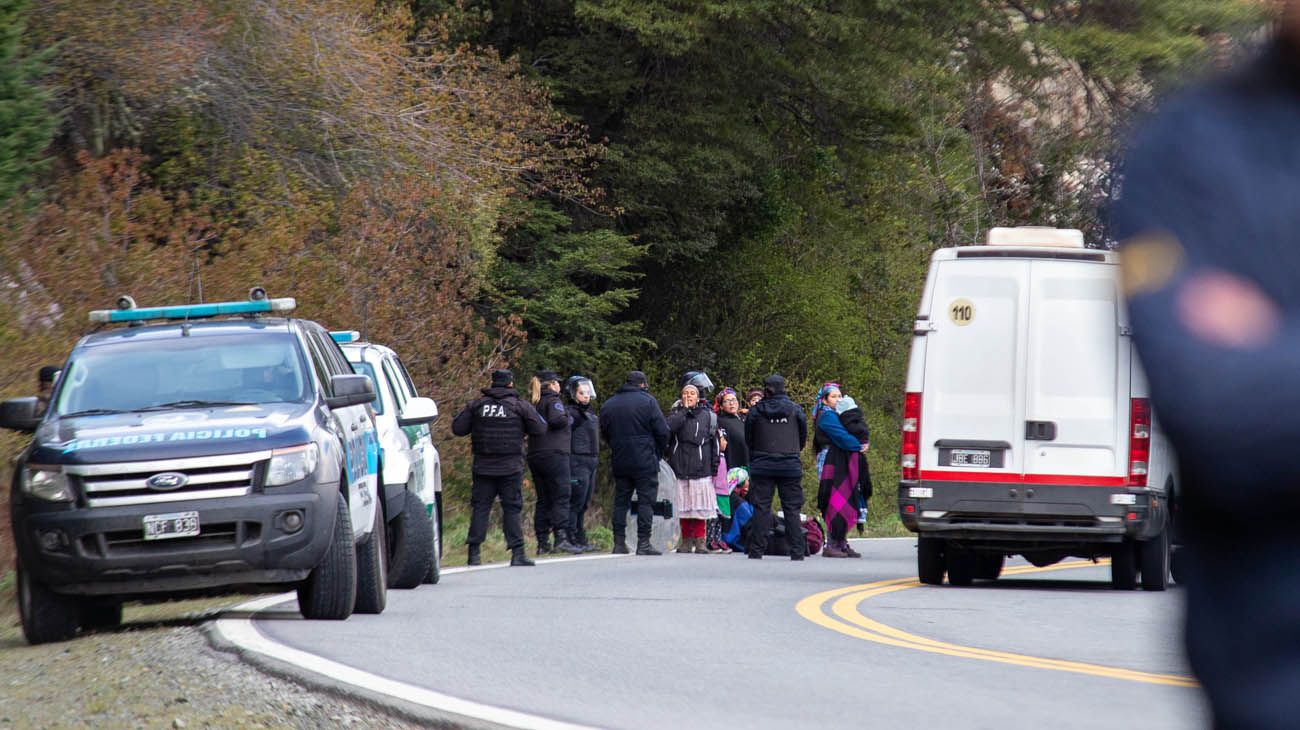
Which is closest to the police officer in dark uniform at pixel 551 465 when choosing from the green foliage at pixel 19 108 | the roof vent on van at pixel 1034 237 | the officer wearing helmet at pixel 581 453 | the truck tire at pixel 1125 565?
the officer wearing helmet at pixel 581 453

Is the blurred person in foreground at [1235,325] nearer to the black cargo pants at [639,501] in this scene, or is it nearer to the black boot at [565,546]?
the black cargo pants at [639,501]

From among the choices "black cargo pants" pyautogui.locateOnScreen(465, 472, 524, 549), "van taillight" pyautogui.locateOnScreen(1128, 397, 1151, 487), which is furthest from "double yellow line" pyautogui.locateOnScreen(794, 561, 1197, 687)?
"black cargo pants" pyautogui.locateOnScreen(465, 472, 524, 549)

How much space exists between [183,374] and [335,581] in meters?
1.60

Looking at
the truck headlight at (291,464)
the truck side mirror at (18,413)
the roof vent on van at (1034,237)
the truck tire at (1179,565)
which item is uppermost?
the roof vent on van at (1034,237)

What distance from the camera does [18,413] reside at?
37.2 feet

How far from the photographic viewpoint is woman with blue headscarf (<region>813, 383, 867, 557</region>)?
2184 centimetres

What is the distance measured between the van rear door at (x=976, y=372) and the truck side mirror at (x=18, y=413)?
736 centimetres

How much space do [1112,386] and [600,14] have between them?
1800 cm

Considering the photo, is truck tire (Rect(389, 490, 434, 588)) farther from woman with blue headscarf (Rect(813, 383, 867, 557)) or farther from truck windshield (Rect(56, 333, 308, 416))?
woman with blue headscarf (Rect(813, 383, 867, 557))

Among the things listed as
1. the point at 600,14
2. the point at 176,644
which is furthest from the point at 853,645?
the point at 600,14

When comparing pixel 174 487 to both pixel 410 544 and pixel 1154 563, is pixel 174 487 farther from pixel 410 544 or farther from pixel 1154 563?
pixel 1154 563

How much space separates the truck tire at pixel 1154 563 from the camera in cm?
1638

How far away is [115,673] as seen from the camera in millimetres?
9406

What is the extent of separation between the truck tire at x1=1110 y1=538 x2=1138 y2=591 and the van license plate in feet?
4.79
